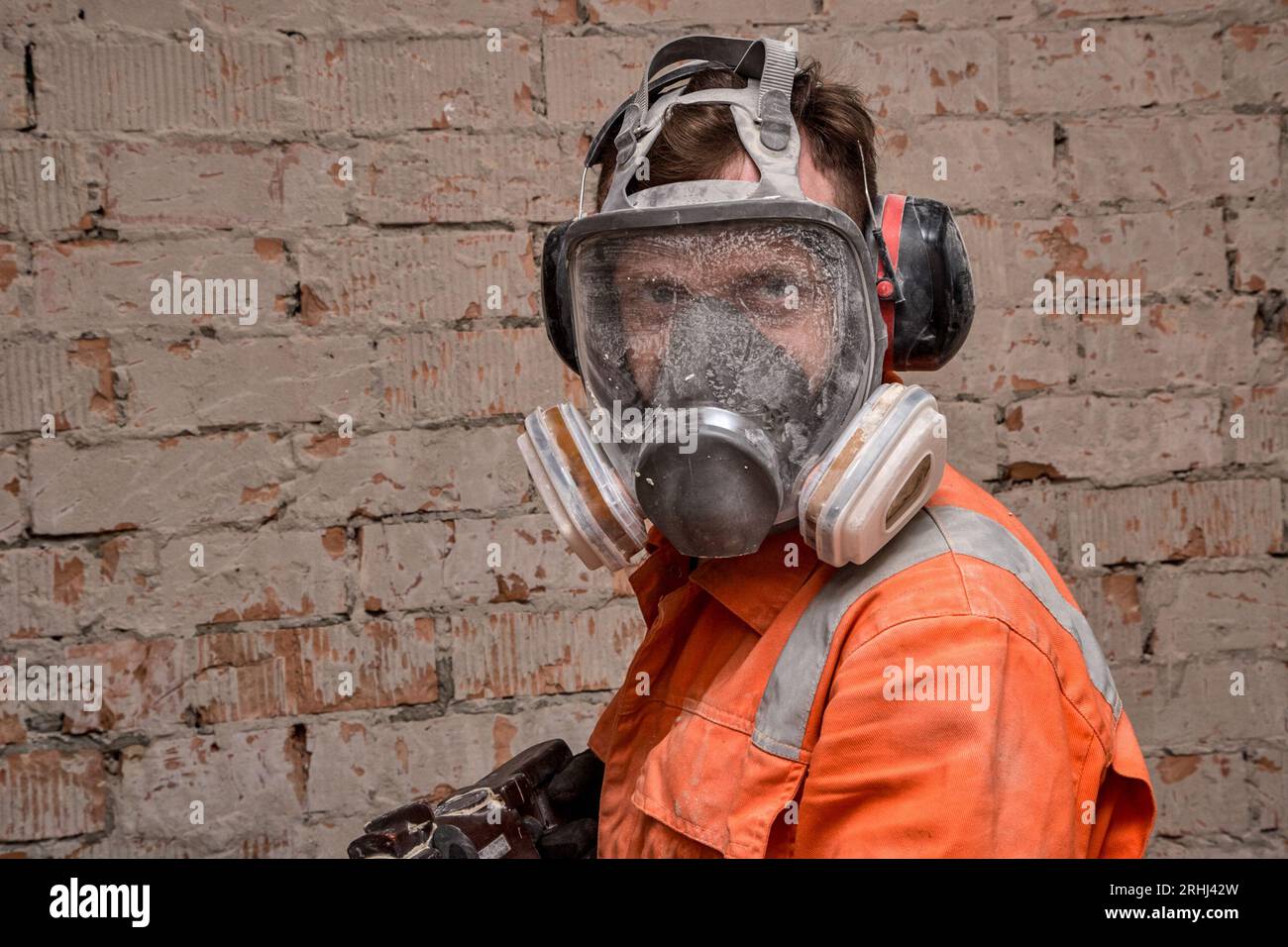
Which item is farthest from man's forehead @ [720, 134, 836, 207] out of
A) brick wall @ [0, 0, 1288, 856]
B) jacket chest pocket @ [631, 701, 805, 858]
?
brick wall @ [0, 0, 1288, 856]

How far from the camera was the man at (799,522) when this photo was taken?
1.10 metres

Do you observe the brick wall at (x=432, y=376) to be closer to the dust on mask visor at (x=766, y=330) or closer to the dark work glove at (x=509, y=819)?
the dark work glove at (x=509, y=819)

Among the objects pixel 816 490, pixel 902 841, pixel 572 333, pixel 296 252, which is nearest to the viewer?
pixel 902 841

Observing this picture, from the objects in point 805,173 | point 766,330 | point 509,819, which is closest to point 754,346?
point 766,330

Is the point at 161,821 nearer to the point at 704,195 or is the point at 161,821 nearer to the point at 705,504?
the point at 705,504

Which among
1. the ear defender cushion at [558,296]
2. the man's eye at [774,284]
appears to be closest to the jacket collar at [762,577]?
the man's eye at [774,284]

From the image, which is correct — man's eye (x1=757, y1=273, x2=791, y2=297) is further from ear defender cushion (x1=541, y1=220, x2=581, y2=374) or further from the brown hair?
ear defender cushion (x1=541, y1=220, x2=581, y2=374)

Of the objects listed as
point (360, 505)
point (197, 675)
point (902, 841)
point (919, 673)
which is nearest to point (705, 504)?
point (919, 673)

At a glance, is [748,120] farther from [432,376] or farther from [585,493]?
[432,376]

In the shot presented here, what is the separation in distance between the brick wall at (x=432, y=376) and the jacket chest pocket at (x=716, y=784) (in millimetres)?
1486

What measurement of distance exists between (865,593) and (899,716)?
0.20 m

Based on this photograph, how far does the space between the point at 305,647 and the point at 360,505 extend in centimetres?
42

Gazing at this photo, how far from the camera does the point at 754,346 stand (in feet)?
4.42

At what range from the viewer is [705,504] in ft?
4.28
